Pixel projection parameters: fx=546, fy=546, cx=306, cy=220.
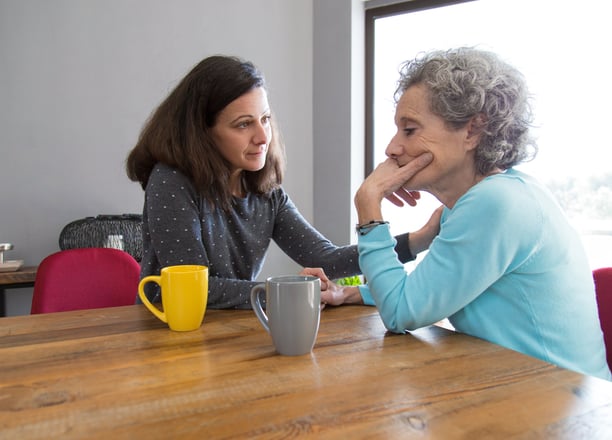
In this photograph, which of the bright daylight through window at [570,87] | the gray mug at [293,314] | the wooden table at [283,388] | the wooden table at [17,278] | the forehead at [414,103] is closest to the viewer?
the wooden table at [283,388]

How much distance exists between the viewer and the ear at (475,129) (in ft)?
3.49

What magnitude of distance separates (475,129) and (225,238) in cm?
70

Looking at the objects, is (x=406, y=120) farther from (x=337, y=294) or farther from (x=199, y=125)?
(x=199, y=125)

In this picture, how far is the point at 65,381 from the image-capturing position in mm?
742

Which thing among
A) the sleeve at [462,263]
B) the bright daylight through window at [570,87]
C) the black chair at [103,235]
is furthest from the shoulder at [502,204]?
the black chair at [103,235]

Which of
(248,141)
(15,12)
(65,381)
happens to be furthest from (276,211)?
(15,12)

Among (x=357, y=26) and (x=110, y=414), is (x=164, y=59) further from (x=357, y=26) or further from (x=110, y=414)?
(x=110, y=414)

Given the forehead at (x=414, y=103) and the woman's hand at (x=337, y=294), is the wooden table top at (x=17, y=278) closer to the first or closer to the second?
the woman's hand at (x=337, y=294)

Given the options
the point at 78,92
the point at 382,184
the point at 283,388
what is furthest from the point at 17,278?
the point at 283,388

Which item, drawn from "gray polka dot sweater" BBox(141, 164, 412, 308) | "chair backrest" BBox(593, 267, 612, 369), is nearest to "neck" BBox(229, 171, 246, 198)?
"gray polka dot sweater" BBox(141, 164, 412, 308)

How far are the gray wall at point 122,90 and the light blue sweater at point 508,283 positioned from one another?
234cm

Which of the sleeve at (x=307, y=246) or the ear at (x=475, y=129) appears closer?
the ear at (x=475, y=129)

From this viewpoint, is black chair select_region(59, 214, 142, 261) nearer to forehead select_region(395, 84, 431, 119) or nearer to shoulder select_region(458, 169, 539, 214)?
forehead select_region(395, 84, 431, 119)

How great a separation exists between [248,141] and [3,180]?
1.83 m
